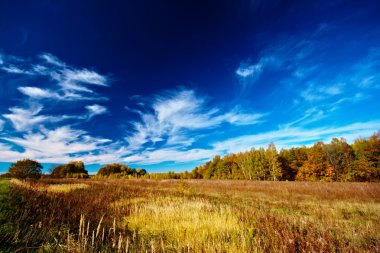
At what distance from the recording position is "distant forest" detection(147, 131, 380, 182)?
39469mm

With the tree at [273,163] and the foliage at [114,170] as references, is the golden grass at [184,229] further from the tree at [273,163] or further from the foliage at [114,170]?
the foliage at [114,170]

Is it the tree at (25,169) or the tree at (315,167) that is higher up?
the tree at (25,169)

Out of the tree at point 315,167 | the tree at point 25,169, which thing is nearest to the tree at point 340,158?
the tree at point 315,167

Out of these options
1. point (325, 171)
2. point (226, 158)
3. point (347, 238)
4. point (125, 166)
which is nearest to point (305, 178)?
point (325, 171)

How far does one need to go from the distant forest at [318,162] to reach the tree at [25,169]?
5668cm

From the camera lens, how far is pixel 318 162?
147ft

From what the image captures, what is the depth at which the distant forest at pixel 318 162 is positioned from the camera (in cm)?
3947

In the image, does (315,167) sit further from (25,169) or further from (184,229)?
(25,169)

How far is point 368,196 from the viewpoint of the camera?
42.8ft

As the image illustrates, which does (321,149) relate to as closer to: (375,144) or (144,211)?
(375,144)

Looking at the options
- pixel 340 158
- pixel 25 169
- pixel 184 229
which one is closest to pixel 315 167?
pixel 340 158

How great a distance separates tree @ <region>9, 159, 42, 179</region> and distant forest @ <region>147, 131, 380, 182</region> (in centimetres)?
5668

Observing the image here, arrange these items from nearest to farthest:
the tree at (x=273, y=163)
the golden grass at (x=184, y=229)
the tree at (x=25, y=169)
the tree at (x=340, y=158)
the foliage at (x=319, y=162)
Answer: the golden grass at (x=184, y=229), the tree at (x=25, y=169), the foliage at (x=319, y=162), the tree at (x=340, y=158), the tree at (x=273, y=163)

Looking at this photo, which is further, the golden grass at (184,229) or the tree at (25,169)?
the tree at (25,169)
